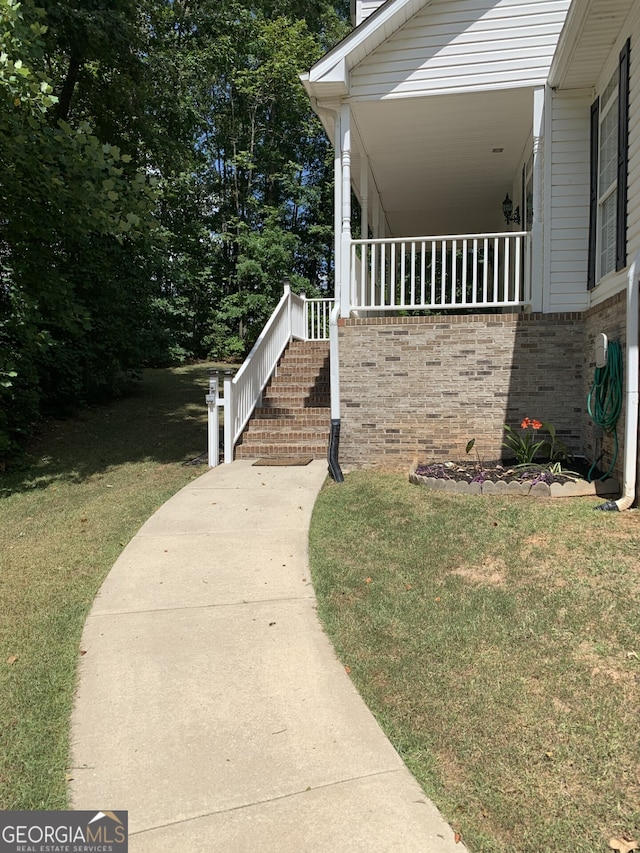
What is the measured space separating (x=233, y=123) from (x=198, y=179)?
8.27 feet

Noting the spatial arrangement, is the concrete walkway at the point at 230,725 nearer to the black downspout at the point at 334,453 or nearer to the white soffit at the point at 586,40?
the black downspout at the point at 334,453

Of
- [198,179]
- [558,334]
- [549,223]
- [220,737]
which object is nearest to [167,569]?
[220,737]

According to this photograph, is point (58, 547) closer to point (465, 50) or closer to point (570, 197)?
point (570, 197)

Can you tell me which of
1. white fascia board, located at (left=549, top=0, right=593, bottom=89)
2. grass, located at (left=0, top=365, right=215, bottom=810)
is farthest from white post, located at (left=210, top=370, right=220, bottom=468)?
white fascia board, located at (left=549, top=0, right=593, bottom=89)

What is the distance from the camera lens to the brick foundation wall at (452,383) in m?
6.75

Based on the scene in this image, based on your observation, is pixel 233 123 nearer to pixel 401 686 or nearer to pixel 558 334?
pixel 558 334

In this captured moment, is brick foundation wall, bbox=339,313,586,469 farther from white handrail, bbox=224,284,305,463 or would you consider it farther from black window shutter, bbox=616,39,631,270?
white handrail, bbox=224,284,305,463

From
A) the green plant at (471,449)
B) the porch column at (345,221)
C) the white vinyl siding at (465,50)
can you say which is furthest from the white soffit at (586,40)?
the green plant at (471,449)

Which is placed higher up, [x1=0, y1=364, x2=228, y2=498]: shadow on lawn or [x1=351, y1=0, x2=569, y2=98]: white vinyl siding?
[x1=351, y1=0, x2=569, y2=98]: white vinyl siding

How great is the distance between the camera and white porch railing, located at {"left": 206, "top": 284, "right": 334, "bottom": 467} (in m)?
7.66

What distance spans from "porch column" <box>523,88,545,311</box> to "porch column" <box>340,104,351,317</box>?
7.25 feet

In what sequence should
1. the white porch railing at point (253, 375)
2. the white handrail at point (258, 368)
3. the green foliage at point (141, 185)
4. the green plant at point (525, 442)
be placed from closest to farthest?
the green plant at point (525, 442)
the green foliage at point (141, 185)
the white porch railing at point (253, 375)
the white handrail at point (258, 368)

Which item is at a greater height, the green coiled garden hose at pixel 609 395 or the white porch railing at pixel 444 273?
the white porch railing at pixel 444 273

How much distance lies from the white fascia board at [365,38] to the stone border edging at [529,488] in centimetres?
499
